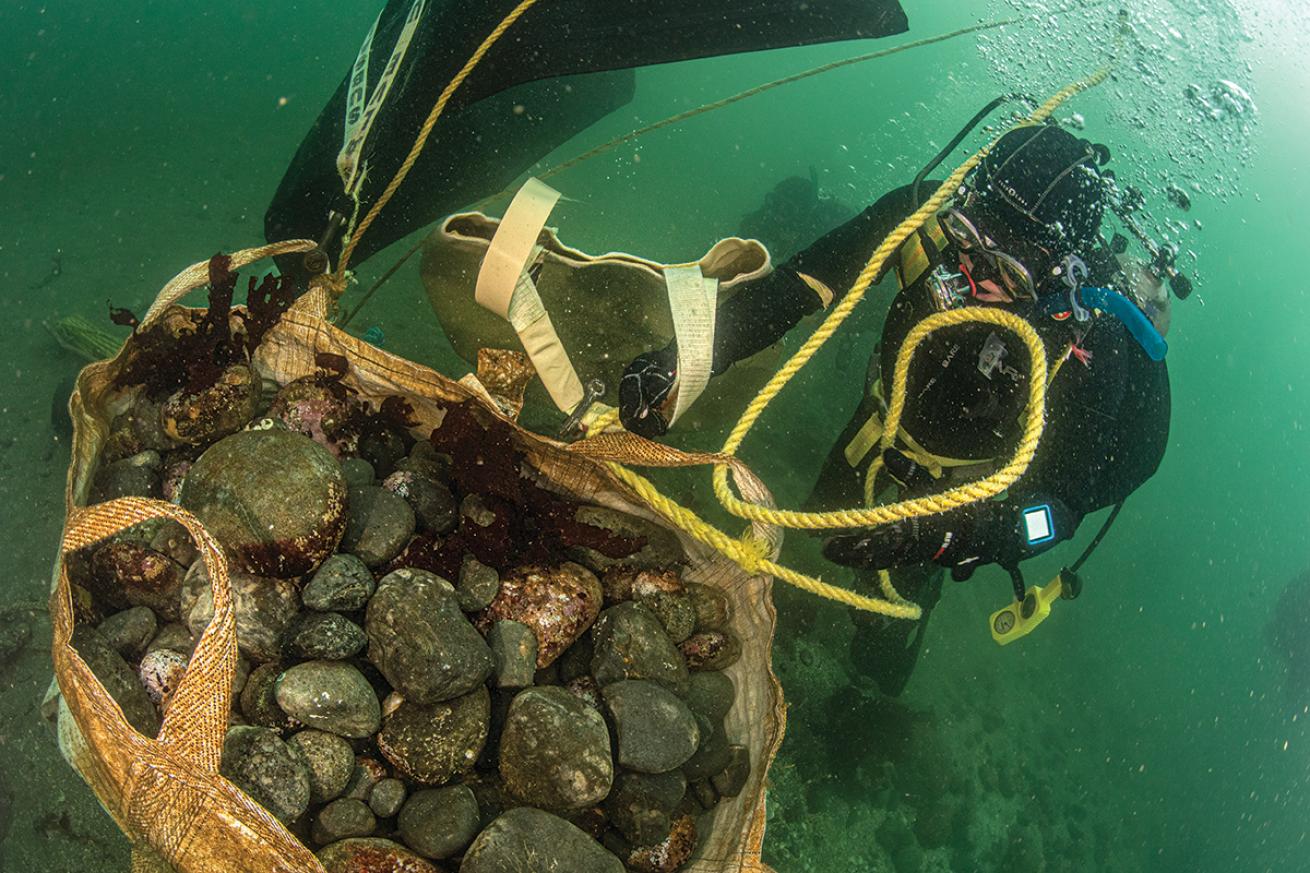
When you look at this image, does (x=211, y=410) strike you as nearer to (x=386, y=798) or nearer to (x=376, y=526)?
(x=376, y=526)

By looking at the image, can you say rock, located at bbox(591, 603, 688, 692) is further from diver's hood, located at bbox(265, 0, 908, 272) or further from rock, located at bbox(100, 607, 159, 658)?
diver's hood, located at bbox(265, 0, 908, 272)

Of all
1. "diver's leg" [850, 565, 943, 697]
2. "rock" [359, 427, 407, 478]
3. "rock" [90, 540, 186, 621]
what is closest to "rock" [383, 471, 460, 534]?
"rock" [359, 427, 407, 478]

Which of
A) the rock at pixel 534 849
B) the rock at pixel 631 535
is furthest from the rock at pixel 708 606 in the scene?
the rock at pixel 534 849

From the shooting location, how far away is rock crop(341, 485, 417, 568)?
1.95 m

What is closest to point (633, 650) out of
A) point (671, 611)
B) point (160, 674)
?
point (671, 611)

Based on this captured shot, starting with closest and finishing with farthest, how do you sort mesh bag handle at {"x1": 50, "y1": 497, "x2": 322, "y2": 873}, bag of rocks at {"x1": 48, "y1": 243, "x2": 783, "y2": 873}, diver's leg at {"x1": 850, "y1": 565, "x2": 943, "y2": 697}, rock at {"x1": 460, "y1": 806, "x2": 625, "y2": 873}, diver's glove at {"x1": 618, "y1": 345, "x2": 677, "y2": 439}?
mesh bag handle at {"x1": 50, "y1": 497, "x2": 322, "y2": 873} → bag of rocks at {"x1": 48, "y1": 243, "x2": 783, "y2": 873} → rock at {"x1": 460, "y1": 806, "x2": 625, "y2": 873} → diver's glove at {"x1": 618, "y1": 345, "x2": 677, "y2": 439} → diver's leg at {"x1": 850, "y1": 565, "x2": 943, "y2": 697}

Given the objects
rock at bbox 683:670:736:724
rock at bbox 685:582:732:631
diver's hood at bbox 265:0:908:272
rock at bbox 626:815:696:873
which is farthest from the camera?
diver's hood at bbox 265:0:908:272

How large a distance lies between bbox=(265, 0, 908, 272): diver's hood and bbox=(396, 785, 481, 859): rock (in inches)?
89.2

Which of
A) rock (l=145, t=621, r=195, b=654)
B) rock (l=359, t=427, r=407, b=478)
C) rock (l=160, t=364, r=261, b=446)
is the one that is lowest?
rock (l=145, t=621, r=195, b=654)

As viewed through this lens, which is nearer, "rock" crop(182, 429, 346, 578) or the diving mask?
"rock" crop(182, 429, 346, 578)

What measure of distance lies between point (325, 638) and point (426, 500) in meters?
0.50

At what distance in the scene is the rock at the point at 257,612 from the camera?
1767 mm

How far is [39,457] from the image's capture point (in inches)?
145

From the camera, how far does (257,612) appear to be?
1774 mm
